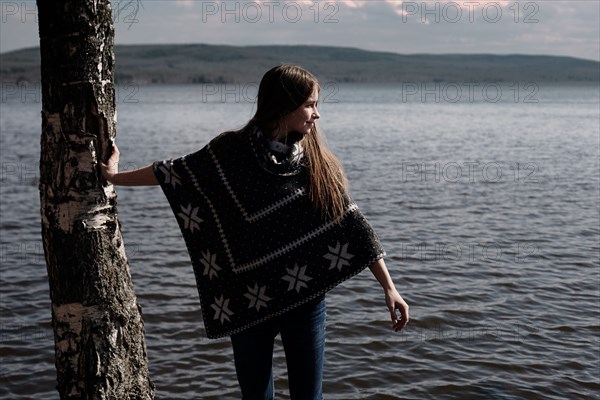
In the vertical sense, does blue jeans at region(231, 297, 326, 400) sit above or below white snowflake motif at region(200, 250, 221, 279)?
below

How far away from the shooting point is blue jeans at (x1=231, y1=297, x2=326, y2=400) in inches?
136

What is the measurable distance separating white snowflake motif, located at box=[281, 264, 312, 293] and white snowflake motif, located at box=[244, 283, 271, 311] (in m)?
0.11

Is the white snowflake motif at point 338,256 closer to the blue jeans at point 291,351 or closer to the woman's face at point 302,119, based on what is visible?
the blue jeans at point 291,351

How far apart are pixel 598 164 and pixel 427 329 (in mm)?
16400

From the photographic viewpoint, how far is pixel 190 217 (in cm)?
350

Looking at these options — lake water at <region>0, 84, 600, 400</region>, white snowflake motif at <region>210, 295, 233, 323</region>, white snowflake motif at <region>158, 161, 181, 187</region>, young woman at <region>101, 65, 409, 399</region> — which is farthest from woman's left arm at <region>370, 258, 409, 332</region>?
lake water at <region>0, 84, 600, 400</region>

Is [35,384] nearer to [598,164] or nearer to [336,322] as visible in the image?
[336,322]

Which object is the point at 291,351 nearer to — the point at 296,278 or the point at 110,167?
the point at 296,278

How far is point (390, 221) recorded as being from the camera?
13.4m

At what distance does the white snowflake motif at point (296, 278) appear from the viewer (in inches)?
137

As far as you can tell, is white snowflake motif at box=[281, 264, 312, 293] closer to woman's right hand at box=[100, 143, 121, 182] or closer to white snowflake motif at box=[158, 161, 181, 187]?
white snowflake motif at box=[158, 161, 181, 187]

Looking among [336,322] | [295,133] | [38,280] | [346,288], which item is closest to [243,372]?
[295,133]

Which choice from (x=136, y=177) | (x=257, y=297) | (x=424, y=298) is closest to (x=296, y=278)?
(x=257, y=297)

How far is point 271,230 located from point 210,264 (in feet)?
1.13
